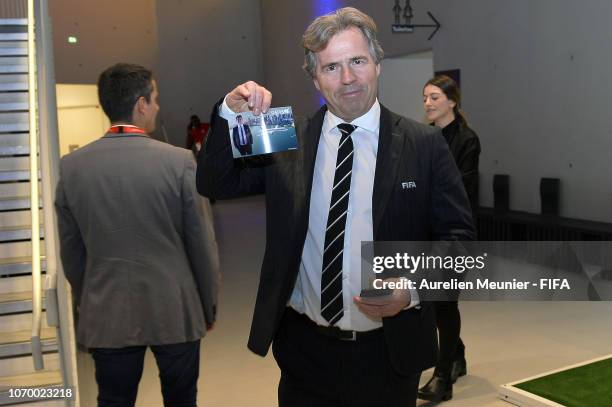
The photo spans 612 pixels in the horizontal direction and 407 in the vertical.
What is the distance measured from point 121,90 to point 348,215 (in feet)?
4.07

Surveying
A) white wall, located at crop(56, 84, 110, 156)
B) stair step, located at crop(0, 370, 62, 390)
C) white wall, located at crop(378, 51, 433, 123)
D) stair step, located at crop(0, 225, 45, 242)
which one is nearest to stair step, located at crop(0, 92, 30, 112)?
stair step, located at crop(0, 225, 45, 242)

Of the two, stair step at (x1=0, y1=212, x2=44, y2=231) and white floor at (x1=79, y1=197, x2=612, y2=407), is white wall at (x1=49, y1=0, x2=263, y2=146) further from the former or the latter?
stair step at (x1=0, y1=212, x2=44, y2=231)

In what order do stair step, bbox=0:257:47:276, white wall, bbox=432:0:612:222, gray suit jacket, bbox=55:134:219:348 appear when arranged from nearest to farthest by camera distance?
gray suit jacket, bbox=55:134:219:348 → stair step, bbox=0:257:47:276 → white wall, bbox=432:0:612:222

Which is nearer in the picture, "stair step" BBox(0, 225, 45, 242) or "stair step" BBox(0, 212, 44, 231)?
Result: "stair step" BBox(0, 225, 45, 242)

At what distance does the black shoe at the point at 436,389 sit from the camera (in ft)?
12.1

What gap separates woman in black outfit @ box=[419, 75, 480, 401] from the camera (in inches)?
144

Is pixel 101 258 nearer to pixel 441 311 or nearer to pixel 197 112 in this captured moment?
pixel 441 311

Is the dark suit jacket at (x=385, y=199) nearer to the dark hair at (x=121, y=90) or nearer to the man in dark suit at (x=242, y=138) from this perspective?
the man in dark suit at (x=242, y=138)

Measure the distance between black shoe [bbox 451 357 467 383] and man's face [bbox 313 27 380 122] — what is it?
2.57 meters

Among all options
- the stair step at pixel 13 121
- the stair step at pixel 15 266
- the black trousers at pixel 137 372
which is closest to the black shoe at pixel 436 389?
the black trousers at pixel 137 372

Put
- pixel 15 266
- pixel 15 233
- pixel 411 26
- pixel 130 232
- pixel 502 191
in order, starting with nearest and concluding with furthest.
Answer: pixel 130 232 < pixel 15 266 < pixel 15 233 < pixel 502 191 < pixel 411 26

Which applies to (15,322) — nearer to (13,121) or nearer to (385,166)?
(13,121)

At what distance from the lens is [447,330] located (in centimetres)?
365

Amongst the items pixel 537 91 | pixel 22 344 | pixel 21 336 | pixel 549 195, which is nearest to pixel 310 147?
pixel 22 344
